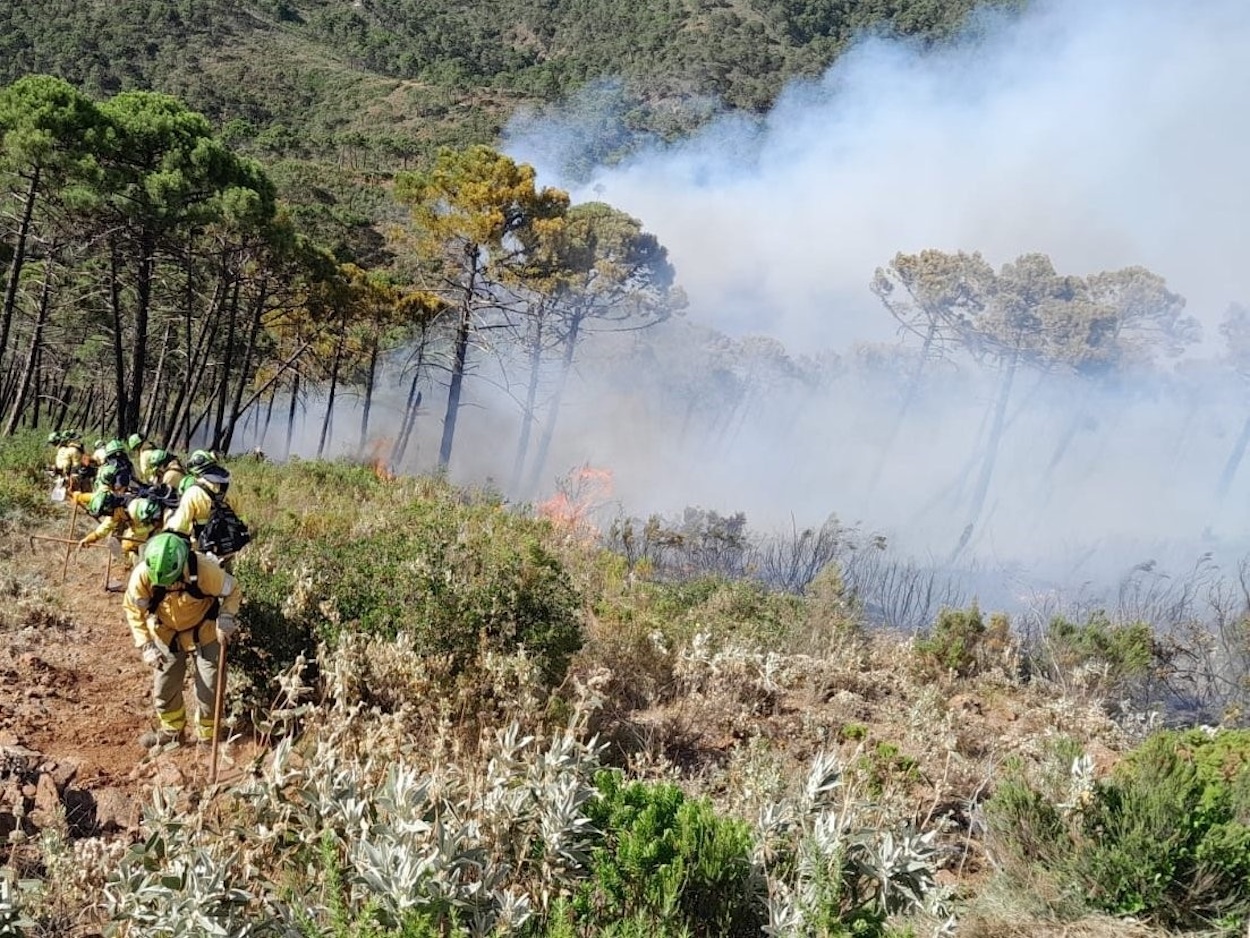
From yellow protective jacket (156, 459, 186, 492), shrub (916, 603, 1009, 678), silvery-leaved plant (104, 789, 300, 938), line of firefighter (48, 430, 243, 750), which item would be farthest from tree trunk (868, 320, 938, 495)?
silvery-leaved plant (104, 789, 300, 938)

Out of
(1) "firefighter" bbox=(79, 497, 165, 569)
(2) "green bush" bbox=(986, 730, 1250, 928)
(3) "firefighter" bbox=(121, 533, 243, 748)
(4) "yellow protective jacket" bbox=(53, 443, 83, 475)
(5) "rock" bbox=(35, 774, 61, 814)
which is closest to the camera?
(2) "green bush" bbox=(986, 730, 1250, 928)

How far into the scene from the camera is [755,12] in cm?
9650

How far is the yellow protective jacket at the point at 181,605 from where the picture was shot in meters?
4.53

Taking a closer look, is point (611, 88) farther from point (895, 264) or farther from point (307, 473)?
point (307, 473)

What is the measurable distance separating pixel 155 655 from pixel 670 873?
134 inches

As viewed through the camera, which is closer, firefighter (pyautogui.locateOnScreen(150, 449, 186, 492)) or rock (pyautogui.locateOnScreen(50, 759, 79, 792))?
rock (pyautogui.locateOnScreen(50, 759, 79, 792))

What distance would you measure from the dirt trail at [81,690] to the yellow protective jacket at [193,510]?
3.67 ft

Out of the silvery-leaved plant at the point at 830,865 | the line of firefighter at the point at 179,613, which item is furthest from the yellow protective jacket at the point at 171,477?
the silvery-leaved plant at the point at 830,865

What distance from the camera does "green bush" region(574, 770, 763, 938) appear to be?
2.50m

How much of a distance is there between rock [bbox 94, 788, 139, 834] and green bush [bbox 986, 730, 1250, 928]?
3.72 metres

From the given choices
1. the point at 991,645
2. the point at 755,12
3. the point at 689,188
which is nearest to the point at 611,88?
the point at 755,12

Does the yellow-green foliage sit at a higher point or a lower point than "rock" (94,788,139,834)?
higher

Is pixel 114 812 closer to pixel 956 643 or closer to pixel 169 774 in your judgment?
pixel 169 774

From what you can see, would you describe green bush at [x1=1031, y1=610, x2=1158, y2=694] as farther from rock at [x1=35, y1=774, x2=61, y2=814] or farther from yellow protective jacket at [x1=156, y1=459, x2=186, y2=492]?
yellow protective jacket at [x1=156, y1=459, x2=186, y2=492]
